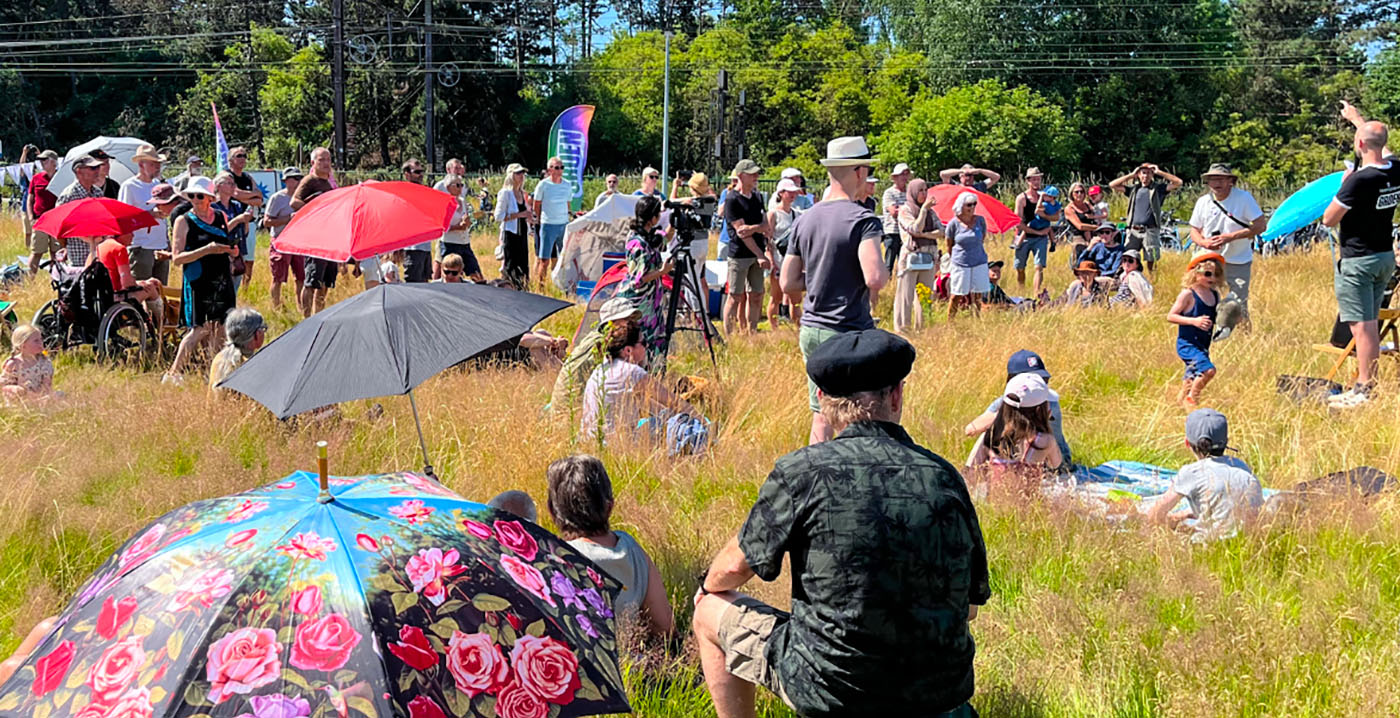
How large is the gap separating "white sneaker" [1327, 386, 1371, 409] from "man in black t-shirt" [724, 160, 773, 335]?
15.9 ft

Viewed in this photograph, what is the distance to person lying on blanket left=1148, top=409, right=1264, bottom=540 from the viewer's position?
4848mm

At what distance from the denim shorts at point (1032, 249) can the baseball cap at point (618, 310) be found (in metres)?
8.71

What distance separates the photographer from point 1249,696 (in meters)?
3.47

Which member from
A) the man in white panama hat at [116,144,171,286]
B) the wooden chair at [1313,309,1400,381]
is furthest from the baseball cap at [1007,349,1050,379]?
the man in white panama hat at [116,144,171,286]

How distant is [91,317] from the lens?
341 inches

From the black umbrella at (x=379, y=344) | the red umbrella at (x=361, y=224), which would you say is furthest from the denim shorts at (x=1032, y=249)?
the black umbrella at (x=379, y=344)

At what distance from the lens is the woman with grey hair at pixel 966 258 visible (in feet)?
37.4

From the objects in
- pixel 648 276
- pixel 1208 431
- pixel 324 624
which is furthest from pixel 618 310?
pixel 324 624

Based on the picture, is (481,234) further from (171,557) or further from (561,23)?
(561,23)

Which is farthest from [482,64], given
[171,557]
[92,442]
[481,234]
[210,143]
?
[171,557]

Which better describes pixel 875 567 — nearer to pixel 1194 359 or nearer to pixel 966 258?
pixel 1194 359

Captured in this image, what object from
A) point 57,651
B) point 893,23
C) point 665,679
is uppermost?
point 893,23

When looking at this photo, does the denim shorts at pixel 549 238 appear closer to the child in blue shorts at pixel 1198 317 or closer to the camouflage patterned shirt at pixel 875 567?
the child in blue shorts at pixel 1198 317

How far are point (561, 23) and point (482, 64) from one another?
19.2 meters
